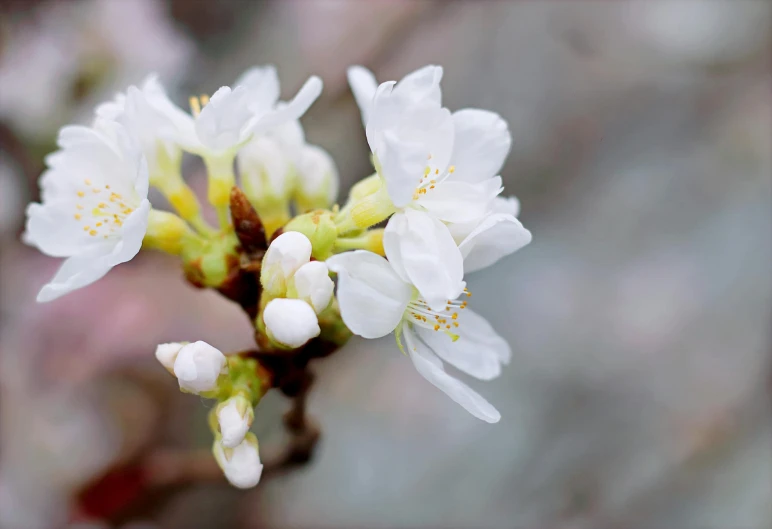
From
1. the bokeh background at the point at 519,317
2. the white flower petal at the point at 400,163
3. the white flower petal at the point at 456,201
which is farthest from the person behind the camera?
the bokeh background at the point at 519,317

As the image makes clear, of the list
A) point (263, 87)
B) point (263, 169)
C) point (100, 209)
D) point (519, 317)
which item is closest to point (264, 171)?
point (263, 169)

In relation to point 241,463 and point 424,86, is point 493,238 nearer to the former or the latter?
point 424,86

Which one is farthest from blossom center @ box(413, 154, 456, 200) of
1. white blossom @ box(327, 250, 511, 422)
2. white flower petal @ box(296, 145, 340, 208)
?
white flower petal @ box(296, 145, 340, 208)

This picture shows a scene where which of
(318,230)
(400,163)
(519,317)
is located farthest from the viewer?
(519,317)

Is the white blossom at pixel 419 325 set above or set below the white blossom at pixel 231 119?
below

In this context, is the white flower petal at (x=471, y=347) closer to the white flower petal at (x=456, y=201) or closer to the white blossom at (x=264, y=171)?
the white flower petal at (x=456, y=201)

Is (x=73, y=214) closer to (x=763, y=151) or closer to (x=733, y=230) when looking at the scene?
(x=733, y=230)

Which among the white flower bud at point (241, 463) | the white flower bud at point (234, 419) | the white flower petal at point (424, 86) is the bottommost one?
the white flower bud at point (241, 463)

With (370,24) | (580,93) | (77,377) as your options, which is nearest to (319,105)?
(370,24)

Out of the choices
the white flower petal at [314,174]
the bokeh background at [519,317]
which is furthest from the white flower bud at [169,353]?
the bokeh background at [519,317]
